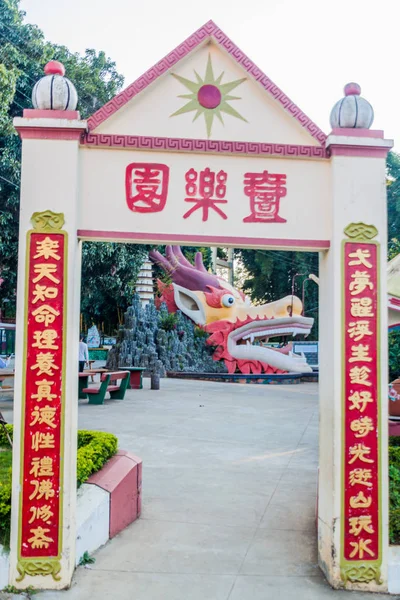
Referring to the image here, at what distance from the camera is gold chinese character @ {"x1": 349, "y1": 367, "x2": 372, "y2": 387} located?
3938 mm

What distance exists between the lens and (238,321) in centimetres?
2242

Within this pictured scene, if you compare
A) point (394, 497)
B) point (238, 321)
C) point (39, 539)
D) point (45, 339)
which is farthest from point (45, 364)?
point (238, 321)

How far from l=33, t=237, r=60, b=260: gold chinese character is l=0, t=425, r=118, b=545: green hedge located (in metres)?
1.71

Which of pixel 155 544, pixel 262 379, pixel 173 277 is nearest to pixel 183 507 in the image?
pixel 155 544

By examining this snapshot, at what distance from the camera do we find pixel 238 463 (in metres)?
7.09

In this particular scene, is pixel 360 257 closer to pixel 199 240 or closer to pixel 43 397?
pixel 199 240

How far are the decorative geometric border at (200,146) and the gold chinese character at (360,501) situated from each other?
243 cm

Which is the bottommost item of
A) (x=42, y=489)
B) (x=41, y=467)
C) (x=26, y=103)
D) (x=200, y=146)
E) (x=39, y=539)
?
(x=39, y=539)

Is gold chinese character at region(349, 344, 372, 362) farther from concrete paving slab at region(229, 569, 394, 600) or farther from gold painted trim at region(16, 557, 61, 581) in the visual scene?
gold painted trim at region(16, 557, 61, 581)

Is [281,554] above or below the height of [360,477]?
below

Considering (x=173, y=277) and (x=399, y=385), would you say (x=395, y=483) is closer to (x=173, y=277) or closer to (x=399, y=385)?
(x=399, y=385)

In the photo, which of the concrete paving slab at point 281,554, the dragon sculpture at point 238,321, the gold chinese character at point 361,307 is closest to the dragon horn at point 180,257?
the dragon sculpture at point 238,321

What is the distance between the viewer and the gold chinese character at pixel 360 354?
155 inches

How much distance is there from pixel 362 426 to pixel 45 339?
2.28 meters
